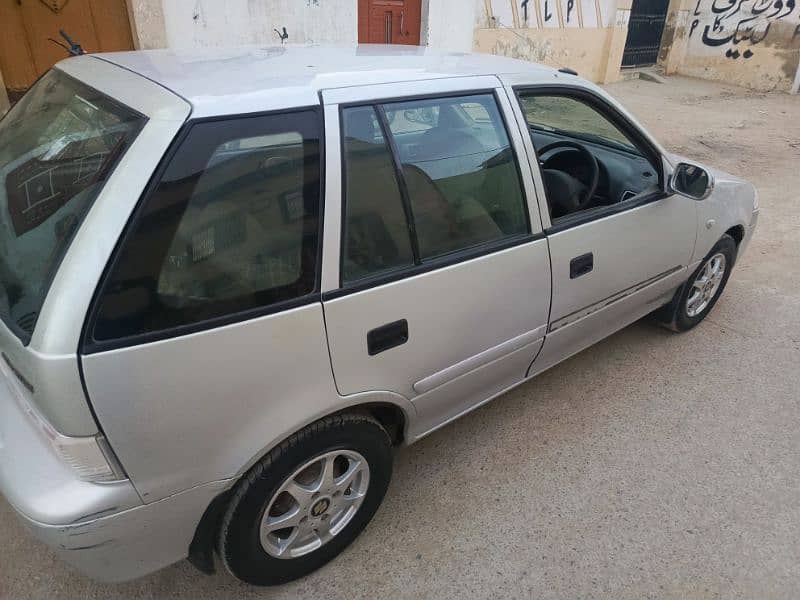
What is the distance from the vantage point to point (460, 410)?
2.47 m

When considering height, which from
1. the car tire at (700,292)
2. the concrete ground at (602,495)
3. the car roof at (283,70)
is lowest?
the concrete ground at (602,495)

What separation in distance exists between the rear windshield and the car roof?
190 millimetres

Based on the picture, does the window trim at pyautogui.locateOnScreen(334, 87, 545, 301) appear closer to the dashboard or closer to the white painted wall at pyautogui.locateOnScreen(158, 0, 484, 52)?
the dashboard

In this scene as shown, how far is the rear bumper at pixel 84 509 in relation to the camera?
1.51 meters

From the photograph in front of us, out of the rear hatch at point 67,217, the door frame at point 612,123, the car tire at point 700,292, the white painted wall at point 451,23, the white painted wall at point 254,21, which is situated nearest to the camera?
the rear hatch at point 67,217

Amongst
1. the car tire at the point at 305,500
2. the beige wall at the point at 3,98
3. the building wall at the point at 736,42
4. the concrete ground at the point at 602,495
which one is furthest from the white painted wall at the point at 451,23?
the building wall at the point at 736,42

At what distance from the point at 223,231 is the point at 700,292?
10.1 ft

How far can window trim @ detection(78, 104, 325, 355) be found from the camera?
4.65ft

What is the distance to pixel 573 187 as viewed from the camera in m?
2.72

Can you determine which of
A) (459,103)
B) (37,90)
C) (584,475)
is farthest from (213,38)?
(584,475)

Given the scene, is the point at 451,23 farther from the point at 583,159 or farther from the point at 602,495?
the point at 602,495

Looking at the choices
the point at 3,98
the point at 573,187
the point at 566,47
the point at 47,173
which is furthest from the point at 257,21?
the point at 566,47

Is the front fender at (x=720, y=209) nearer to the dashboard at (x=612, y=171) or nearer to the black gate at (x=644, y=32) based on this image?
the dashboard at (x=612, y=171)

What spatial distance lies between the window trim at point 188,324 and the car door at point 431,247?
1.2 inches
